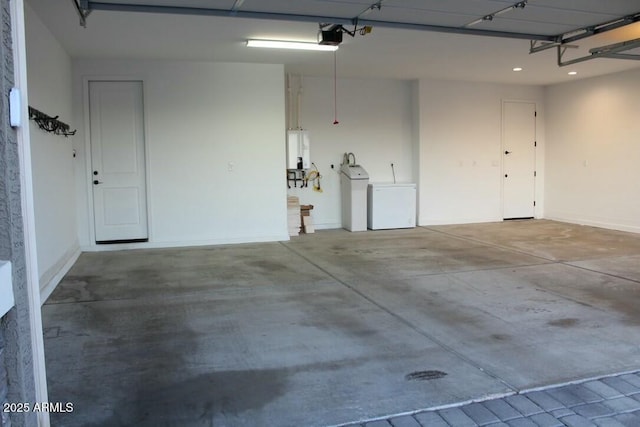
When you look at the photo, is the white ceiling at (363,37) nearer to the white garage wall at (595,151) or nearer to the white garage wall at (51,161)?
the white garage wall at (51,161)

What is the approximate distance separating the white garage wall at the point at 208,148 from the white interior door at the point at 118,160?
132mm

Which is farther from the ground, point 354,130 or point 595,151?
point 354,130

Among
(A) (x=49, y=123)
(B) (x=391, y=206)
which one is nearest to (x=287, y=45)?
(A) (x=49, y=123)

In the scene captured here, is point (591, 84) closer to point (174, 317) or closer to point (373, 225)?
point (373, 225)

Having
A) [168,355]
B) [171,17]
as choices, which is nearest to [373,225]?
[171,17]

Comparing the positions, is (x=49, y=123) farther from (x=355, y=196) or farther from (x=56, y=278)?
(x=355, y=196)

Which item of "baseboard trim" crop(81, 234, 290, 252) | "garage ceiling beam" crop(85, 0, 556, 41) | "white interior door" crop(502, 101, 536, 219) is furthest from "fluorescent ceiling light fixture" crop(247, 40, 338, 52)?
"white interior door" crop(502, 101, 536, 219)

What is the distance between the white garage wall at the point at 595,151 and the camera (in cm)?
854

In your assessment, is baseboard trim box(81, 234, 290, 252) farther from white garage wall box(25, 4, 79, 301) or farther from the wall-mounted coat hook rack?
the wall-mounted coat hook rack

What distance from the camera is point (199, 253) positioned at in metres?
7.00

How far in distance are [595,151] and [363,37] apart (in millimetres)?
5520

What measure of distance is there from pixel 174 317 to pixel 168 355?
0.86 meters

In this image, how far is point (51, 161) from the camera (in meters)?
5.61

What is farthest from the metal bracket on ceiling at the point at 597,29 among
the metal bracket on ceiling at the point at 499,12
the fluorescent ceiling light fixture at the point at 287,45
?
the fluorescent ceiling light fixture at the point at 287,45
